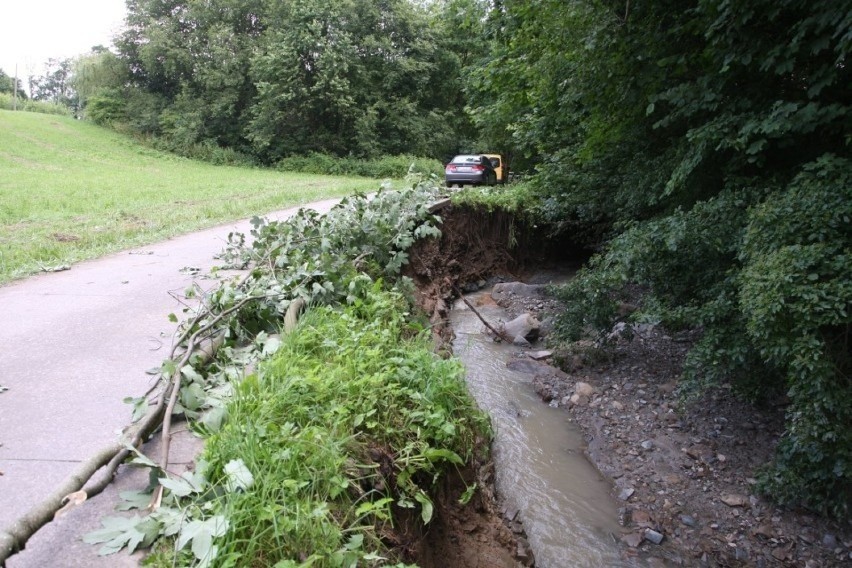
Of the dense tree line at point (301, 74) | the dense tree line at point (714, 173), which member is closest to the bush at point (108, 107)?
the dense tree line at point (301, 74)

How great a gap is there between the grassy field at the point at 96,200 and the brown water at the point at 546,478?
3723 mm

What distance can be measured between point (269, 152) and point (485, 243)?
75.4 ft

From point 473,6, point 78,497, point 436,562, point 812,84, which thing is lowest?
point 436,562

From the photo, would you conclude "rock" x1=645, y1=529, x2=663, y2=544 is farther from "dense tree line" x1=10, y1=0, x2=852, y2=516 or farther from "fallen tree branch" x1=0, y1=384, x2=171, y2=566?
"fallen tree branch" x1=0, y1=384, x2=171, y2=566

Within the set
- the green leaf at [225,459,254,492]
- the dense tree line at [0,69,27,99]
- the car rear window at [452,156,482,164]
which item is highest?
the dense tree line at [0,69,27,99]

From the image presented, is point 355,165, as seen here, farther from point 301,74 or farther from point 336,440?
point 336,440

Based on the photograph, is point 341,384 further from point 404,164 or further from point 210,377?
point 404,164

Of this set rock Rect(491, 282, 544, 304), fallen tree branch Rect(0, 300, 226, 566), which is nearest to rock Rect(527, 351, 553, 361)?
rock Rect(491, 282, 544, 304)

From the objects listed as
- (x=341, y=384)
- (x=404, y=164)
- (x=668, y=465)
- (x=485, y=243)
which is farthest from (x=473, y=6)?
(x=404, y=164)

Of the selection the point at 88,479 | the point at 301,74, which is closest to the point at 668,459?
the point at 88,479

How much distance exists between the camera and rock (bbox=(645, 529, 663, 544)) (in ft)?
15.6

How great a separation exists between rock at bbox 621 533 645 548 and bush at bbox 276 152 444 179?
81.6 ft

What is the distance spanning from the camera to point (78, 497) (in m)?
2.18

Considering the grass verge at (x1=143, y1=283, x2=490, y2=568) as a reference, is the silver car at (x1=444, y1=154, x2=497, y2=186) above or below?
above
